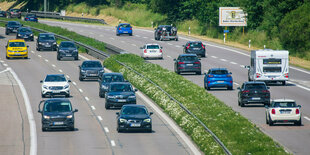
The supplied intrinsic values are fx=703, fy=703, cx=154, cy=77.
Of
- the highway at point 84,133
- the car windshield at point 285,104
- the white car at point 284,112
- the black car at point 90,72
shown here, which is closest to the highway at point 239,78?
the white car at point 284,112

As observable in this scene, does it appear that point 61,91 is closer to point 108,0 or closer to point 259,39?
point 259,39

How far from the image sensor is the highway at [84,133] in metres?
27.9

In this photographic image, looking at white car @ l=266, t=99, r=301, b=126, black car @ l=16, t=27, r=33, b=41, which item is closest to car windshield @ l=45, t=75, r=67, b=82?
white car @ l=266, t=99, r=301, b=126

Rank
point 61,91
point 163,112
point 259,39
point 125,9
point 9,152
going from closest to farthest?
point 9,152
point 163,112
point 61,91
point 259,39
point 125,9

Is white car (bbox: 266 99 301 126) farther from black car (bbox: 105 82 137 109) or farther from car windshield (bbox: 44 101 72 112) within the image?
car windshield (bbox: 44 101 72 112)

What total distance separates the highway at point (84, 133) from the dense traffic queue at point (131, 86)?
2.21 feet

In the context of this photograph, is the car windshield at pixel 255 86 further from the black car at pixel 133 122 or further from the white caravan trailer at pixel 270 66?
the black car at pixel 133 122

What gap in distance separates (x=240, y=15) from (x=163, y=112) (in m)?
47.3

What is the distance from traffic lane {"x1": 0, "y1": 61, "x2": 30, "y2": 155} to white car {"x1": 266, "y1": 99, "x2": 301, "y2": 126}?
11584 mm

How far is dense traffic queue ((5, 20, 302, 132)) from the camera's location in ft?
105

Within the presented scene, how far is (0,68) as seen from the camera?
58.3 metres

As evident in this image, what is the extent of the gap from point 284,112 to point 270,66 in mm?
16053

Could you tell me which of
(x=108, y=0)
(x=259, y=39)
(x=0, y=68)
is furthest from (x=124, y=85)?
(x=108, y=0)

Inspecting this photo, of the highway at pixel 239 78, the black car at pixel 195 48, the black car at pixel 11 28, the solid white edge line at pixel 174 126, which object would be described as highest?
the black car at pixel 11 28
